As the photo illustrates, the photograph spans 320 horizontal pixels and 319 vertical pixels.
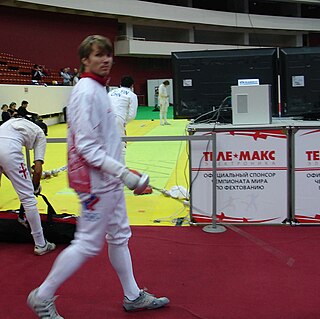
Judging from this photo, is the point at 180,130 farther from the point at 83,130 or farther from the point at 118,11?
the point at 118,11

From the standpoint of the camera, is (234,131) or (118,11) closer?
(234,131)

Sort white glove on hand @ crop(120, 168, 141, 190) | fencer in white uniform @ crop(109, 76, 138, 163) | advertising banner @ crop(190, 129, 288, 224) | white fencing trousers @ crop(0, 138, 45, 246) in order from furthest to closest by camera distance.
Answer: fencer in white uniform @ crop(109, 76, 138, 163) < advertising banner @ crop(190, 129, 288, 224) < white fencing trousers @ crop(0, 138, 45, 246) < white glove on hand @ crop(120, 168, 141, 190)

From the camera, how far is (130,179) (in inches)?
88.0

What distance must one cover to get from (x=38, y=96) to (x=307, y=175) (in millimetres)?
14324

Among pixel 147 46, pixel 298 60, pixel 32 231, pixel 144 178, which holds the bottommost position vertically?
pixel 32 231

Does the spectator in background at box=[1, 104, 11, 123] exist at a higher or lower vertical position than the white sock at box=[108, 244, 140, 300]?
higher

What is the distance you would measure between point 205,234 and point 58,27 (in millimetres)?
24242

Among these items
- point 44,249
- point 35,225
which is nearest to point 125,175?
point 35,225

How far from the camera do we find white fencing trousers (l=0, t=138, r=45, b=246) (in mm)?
3639

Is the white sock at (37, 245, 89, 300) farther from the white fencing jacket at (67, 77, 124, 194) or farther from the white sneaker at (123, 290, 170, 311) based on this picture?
the white sneaker at (123, 290, 170, 311)

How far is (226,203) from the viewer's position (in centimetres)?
466

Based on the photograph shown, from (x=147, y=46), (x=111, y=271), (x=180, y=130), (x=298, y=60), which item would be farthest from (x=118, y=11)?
(x=111, y=271)

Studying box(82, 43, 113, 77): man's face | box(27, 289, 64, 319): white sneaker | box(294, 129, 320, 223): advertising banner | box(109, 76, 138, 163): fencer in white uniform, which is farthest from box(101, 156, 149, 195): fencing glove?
box(109, 76, 138, 163): fencer in white uniform

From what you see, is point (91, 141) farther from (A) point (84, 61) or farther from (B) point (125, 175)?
(A) point (84, 61)
